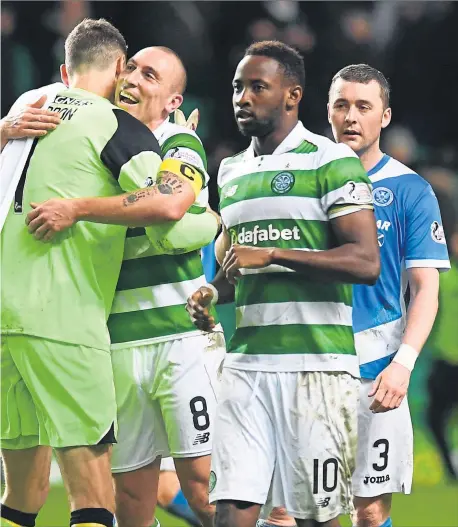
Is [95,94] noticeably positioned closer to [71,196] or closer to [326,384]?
[71,196]

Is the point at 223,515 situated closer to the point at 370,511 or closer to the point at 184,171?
the point at 370,511

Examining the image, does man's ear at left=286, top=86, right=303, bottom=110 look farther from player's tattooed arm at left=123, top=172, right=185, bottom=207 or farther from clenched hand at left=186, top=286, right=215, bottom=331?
clenched hand at left=186, top=286, right=215, bottom=331

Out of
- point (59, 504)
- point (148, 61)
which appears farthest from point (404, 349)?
point (59, 504)

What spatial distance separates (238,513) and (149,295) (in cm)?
116

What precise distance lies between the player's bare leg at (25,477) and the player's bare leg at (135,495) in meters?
0.48

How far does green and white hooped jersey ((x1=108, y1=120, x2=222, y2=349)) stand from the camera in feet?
14.6

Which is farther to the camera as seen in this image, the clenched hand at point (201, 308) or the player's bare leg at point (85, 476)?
A: the clenched hand at point (201, 308)

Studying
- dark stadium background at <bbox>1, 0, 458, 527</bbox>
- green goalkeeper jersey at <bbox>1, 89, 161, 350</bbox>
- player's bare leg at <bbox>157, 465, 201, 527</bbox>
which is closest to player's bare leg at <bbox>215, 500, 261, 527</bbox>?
green goalkeeper jersey at <bbox>1, 89, 161, 350</bbox>

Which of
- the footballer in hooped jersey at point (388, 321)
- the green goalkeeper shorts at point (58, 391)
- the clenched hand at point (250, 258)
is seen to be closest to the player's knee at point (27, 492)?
the green goalkeeper shorts at point (58, 391)

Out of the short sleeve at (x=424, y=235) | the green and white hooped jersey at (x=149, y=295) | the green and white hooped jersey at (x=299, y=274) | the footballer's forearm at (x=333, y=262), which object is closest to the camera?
the footballer's forearm at (x=333, y=262)

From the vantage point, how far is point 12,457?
3.99m

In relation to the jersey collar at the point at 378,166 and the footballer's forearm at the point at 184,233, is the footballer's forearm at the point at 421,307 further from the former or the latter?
the footballer's forearm at the point at 184,233

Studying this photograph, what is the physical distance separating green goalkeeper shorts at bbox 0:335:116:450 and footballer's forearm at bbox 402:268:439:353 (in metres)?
1.10

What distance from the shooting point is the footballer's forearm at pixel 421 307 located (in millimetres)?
4129
